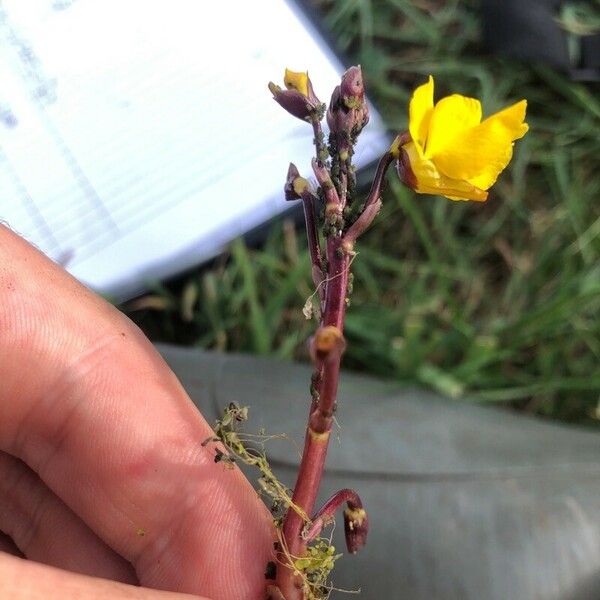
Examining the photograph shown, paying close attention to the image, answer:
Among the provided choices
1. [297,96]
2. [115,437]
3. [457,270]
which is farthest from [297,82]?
[457,270]

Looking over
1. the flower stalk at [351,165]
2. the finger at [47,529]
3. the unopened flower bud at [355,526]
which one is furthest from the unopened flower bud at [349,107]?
the finger at [47,529]

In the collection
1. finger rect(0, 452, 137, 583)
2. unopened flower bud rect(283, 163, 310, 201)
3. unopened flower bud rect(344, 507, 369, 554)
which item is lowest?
finger rect(0, 452, 137, 583)

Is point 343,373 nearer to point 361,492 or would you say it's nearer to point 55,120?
point 361,492

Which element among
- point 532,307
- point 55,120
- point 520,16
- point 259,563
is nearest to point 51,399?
point 259,563

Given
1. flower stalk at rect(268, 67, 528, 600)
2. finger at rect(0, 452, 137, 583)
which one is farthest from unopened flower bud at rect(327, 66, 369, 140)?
finger at rect(0, 452, 137, 583)

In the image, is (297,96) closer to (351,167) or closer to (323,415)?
(351,167)

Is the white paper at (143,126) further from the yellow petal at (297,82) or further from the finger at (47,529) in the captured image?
the yellow petal at (297,82)

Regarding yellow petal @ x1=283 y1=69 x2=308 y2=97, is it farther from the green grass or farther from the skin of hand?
the green grass

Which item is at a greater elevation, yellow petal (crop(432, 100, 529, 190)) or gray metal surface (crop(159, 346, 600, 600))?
yellow petal (crop(432, 100, 529, 190))
